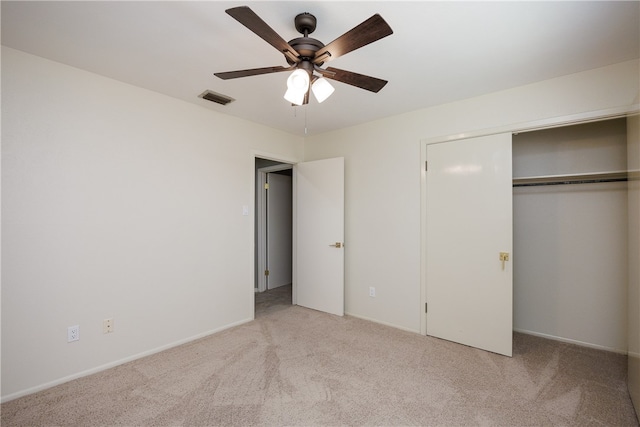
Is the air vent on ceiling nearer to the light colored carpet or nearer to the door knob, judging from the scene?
the light colored carpet

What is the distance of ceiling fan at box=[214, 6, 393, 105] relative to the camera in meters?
1.25

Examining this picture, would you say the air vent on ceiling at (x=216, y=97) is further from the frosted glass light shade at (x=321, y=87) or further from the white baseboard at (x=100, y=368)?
the white baseboard at (x=100, y=368)

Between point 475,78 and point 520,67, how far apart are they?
0.31 meters

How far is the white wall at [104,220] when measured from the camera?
78.3 inches

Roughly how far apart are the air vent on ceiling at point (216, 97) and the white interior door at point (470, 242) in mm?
2131

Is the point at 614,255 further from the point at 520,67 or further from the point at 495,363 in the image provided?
the point at 520,67

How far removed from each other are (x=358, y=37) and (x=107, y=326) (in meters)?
2.81

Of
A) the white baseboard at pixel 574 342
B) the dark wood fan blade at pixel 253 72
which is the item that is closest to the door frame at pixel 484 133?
the white baseboard at pixel 574 342

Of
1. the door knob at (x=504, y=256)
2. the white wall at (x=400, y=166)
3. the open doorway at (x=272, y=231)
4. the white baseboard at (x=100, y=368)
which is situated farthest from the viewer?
the open doorway at (x=272, y=231)

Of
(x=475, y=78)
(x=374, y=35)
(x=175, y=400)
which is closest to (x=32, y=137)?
(x=175, y=400)

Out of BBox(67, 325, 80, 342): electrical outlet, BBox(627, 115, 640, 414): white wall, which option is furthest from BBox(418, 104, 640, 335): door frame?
BBox(67, 325, 80, 342): electrical outlet

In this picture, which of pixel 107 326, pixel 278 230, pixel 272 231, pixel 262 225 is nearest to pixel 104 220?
pixel 107 326

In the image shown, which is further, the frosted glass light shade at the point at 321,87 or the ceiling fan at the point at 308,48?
the frosted glass light shade at the point at 321,87

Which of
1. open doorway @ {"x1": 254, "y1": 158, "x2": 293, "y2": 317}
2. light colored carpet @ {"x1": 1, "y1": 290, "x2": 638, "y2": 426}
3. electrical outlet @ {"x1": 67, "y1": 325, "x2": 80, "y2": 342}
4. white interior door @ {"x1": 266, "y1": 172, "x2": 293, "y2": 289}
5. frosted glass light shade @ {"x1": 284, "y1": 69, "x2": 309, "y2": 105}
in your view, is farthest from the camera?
white interior door @ {"x1": 266, "y1": 172, "x2": 293, "y2": 289}
